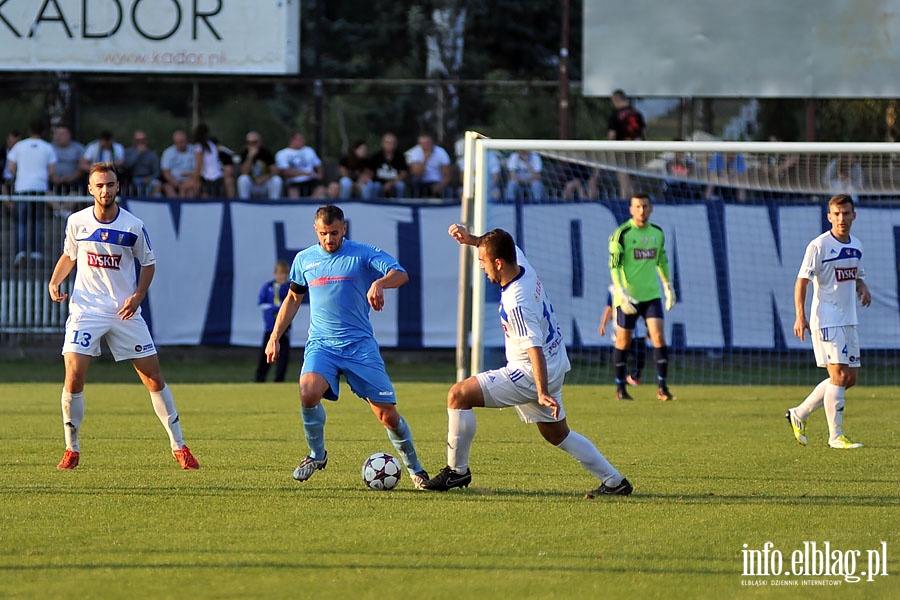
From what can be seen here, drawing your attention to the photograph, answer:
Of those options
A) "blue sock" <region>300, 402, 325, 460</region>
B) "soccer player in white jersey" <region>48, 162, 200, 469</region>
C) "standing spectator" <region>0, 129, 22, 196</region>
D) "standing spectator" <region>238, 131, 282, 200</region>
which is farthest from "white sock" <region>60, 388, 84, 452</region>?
"standing spectator" <region>0, 129, 22, 196</region>

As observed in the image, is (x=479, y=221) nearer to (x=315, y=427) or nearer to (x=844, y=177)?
(x=315, y=427)

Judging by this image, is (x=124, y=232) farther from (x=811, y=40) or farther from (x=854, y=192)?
(x=811, y=40)

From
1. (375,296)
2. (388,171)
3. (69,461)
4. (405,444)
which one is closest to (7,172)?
(388,171)

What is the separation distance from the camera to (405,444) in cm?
848

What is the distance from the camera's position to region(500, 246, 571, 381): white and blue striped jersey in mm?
7531

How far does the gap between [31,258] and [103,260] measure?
447 inches

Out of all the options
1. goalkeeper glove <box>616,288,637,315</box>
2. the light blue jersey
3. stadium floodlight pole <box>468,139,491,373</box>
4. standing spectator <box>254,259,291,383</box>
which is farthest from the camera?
standing spectator <box>254,259,291,383</box>

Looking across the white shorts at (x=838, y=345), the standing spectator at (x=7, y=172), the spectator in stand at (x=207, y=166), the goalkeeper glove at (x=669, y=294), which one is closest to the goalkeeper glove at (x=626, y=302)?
the goalkeeper glove at (x=669, y=294)

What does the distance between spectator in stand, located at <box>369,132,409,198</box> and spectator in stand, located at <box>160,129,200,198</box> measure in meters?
2.97

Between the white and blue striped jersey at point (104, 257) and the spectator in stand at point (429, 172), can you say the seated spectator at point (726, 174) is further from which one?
the white and blue striped jersey at point (104, 257)

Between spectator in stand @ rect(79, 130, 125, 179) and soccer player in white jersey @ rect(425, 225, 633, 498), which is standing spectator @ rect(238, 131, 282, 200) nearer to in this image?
spectator in stand @ rect(79, 130, 125, 179)

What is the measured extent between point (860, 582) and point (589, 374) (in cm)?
1239

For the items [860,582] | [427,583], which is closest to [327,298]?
[427,583]

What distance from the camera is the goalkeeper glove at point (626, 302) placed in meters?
14.8
